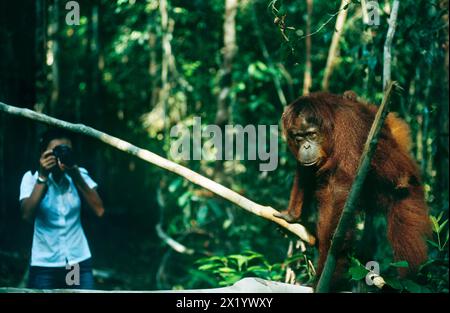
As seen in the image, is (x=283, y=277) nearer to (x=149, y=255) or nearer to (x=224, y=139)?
(x=224, y=139)

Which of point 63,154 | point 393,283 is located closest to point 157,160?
point 63,154

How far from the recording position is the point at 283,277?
399 cm

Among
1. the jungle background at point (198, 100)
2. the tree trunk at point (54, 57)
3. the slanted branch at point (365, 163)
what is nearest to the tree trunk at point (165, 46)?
the jungle background at point (198, 100)

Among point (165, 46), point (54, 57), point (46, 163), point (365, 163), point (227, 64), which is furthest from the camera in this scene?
point (54, 57)

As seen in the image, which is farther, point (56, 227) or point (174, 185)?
point (174, 185)

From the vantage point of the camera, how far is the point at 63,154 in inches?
136

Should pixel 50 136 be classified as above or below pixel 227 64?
below

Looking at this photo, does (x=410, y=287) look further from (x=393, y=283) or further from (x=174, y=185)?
(x=174, y=185)

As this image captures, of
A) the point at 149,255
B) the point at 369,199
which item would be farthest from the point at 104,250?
the point at 369,199

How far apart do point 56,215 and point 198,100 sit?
→ 3901 mm

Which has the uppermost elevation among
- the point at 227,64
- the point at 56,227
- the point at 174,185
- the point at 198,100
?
the point at 227,64

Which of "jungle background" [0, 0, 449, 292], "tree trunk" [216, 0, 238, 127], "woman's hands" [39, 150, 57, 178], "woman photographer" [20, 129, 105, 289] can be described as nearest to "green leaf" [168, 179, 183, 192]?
"jungle background" [0, 0, 449, 292]

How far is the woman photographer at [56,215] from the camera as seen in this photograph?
3430 millimetres
